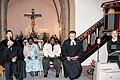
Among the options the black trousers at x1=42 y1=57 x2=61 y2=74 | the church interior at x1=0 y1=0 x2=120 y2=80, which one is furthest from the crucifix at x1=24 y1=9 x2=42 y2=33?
the black trousers at x1=42 y1=57 x2=61 y2=74

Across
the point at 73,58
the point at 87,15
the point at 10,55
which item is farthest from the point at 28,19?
the point at 10,55

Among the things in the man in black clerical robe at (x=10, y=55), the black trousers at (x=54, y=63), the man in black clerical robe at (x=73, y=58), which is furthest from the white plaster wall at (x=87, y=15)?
the man in black clerical robe at (x=10, y=55)

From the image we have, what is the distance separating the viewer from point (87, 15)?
10.3 metres

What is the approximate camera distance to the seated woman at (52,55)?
8.08 meters

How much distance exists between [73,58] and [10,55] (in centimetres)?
164

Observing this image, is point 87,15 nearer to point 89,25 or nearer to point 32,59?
point 89,25

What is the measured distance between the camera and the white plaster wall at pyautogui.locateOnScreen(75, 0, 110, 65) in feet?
33.2

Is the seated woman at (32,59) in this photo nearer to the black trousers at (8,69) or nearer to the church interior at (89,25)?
the church interior at (89,25)

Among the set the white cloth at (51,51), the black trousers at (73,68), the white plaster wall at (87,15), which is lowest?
the black trousers at (73,68)

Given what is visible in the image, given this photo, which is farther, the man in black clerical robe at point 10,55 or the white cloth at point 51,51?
the white cloth at point 51,51

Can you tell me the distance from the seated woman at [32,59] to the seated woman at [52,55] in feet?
0.61

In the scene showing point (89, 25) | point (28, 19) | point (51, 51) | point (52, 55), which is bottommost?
point (52, 55)

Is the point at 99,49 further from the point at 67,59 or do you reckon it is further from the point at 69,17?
the point at 67,59

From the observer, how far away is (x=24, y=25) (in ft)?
53.4
